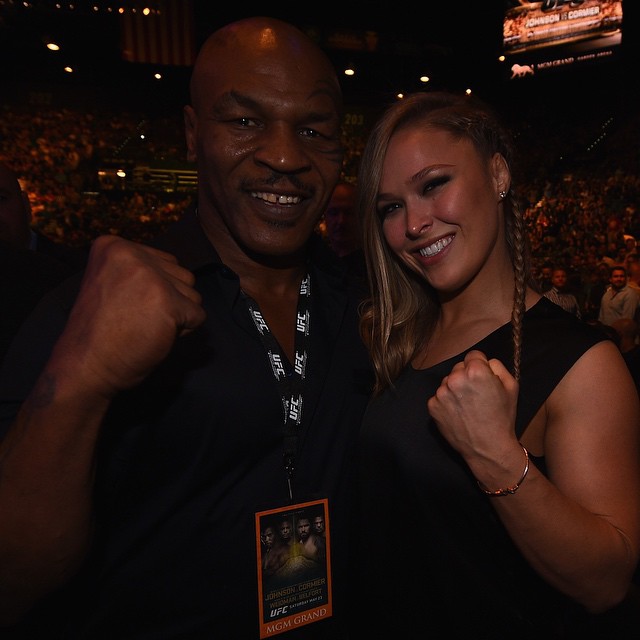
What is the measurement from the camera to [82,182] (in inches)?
277

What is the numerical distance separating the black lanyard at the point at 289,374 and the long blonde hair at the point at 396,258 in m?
0.24

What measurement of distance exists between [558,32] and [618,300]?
368 cm

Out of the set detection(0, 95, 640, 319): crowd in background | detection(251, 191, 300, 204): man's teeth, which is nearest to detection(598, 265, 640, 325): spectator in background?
detection(0, 95, 640, 319): crowd in background

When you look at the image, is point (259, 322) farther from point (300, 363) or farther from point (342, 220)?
point (342, 220)

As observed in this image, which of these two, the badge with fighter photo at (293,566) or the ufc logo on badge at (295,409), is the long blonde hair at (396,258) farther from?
the badge with fighter photo at (293,566)

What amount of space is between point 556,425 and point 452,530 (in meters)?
0.35

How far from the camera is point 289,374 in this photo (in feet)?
4.64

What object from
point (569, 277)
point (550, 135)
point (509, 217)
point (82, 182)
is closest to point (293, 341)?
point (509, 217)

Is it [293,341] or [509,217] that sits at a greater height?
[509,217]

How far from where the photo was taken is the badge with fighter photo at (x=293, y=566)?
1.28 m

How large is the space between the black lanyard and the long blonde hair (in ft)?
0.77

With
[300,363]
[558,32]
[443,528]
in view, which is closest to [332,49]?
[558,32]

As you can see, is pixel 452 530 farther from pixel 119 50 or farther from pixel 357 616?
pixel 119 50

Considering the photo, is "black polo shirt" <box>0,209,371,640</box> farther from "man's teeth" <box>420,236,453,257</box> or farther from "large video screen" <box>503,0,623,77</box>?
"large video screen" <box>503,0,623,77</box>
